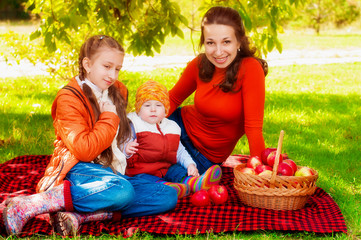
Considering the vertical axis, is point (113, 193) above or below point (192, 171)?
above

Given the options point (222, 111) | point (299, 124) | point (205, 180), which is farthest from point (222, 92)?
point (299, 124)

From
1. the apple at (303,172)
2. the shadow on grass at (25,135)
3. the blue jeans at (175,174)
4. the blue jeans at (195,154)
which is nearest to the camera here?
the apple at (303,172)

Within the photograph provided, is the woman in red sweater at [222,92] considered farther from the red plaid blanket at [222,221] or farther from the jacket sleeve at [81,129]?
the jacket sleeve at [81,129]

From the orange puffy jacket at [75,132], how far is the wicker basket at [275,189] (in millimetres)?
968

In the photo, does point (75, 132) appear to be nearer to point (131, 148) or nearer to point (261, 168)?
point (131, 148)

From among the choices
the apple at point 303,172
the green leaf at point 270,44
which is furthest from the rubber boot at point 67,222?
the green leaf at point 270,44

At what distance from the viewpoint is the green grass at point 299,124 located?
378 centimetres

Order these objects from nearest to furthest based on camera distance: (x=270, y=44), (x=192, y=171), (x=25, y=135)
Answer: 1. (x=192, y=171)
2. (x=270, y=44)
3. (x=25, y=135)

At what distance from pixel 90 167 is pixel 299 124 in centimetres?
345

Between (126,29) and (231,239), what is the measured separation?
3196 millimetres

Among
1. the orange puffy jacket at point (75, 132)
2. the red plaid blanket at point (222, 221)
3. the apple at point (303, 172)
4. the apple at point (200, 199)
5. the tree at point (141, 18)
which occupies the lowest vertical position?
the red plaid blanket at point (222, 221)

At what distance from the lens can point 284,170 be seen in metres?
3.20

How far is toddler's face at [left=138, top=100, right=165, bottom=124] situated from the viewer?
364 centimetres

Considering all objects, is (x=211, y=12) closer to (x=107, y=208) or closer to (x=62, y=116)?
(x=62, y=116)
